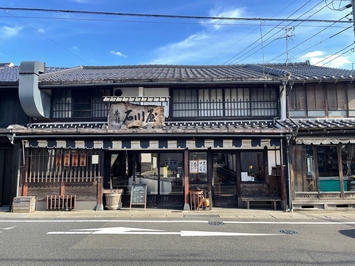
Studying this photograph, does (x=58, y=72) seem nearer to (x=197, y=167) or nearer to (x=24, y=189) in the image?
(x=24, y=189)

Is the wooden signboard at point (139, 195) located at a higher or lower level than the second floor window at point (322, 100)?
lower

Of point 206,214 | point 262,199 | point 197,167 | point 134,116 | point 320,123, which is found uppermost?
point 134,116

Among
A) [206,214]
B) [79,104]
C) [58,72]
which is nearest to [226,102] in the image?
[206,214]

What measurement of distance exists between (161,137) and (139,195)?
2688 mm

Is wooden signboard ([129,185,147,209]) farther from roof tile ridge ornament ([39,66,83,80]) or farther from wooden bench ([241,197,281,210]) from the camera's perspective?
roof tile ridge ornament ([39,66,83,80])

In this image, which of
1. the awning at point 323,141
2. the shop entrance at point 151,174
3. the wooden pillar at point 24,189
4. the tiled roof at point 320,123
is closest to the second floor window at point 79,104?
the shop entrance at point 151,174

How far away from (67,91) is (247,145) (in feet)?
29.3

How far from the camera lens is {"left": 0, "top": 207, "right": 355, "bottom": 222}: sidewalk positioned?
9477mm

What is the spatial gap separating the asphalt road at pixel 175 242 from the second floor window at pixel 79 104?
5.44 meters

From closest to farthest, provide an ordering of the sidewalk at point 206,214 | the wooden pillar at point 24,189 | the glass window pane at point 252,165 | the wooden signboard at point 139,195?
the sidewalk at point 206,214 < the wooden pillar at point 24,189 < the wooden signboard at point 139,195 < the glass window pane at point 252,165

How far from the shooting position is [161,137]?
10875 millimetres

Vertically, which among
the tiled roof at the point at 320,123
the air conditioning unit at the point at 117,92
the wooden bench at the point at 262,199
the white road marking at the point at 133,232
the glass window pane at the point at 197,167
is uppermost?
the air conditioning unit at the point at 117,92

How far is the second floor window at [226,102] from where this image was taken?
12625 mm

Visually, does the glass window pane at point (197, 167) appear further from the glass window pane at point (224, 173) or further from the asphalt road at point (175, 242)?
the asphalt road at point (175, 242)
